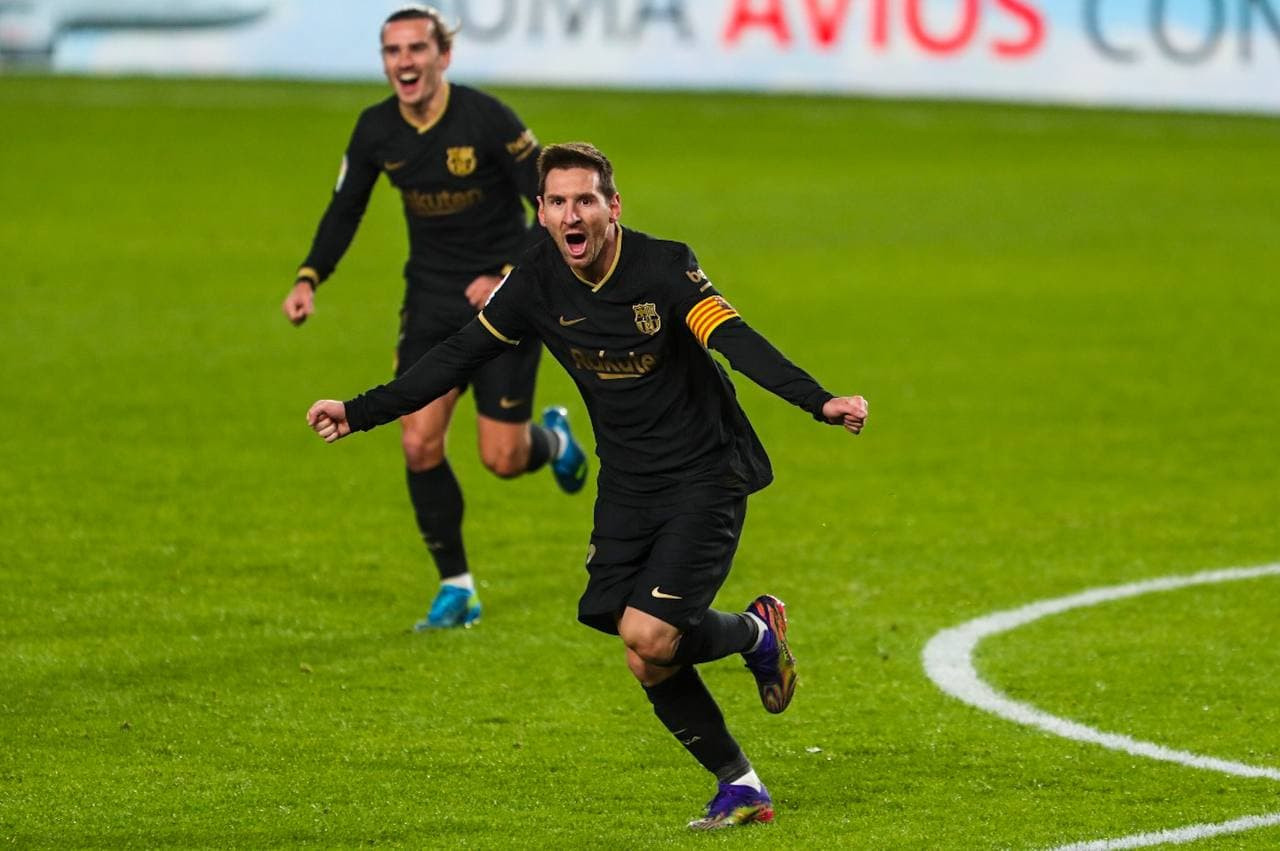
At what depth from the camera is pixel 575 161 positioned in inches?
253

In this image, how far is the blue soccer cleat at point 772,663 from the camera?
22.7ft

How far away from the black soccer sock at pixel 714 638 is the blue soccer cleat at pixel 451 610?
2.36 m

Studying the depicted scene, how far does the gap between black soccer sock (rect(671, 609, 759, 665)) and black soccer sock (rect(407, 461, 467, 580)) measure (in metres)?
2.49

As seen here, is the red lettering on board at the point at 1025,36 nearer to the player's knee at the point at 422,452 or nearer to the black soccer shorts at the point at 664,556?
the player's knee at the point at 422,452

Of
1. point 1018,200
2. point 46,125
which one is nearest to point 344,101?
point 46,125

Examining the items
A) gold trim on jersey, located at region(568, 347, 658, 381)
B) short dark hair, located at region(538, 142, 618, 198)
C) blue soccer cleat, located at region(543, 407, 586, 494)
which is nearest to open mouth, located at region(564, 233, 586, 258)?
short dark hair, located at region(538, 142, 618, 198)

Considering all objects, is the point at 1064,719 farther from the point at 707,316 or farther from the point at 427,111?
the point at 427,111

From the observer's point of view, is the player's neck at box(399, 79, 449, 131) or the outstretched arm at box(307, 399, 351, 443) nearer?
the outstretched arm at box(307, 399, 351, 443)

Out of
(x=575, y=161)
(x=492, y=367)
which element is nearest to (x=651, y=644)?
(x=575, y=161)

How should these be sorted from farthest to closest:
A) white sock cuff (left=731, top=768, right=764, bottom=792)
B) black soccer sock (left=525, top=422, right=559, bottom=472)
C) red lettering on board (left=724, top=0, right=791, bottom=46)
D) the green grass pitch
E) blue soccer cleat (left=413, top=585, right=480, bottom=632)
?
red lettering on board (left=724, top=0, right=791, bottom=46) < black soccer sock (left=525, top=422, right=559, bottom=472) < blue soccer cleat (left=413, top=585, right=480, bottom=632) < the green grass pitch < white sock cuff (left=731, top=768, right=764, bottom=792)

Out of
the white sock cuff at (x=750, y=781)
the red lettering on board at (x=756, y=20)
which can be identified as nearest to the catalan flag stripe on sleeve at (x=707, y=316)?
the white sock cuff at (x=750, y=781)

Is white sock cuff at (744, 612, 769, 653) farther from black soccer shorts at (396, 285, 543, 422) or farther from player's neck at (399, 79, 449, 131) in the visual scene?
player's neck at (399, 79, 449, 131)

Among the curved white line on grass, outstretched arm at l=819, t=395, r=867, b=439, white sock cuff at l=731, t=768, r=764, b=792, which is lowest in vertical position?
the curved white line on grass

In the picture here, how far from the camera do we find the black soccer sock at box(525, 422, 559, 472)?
10.1 meters
